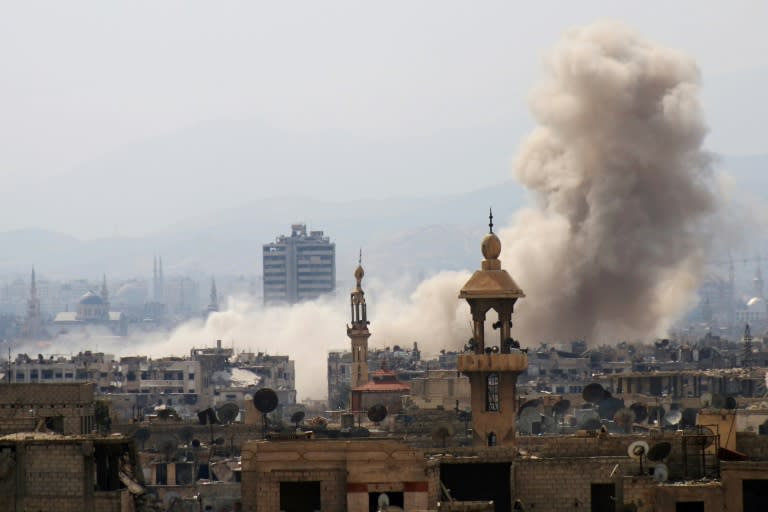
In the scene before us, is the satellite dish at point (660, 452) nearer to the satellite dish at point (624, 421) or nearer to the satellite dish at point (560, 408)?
the satellite dish at point (624, 421)

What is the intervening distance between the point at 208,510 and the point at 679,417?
37.6 feet

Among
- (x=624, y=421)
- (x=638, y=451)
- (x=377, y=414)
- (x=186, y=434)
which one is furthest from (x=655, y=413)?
(x=638, y=451)

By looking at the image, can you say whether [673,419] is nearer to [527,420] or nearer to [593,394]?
[527,420]

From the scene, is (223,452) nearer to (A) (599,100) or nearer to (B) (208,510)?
(B) (208,510)

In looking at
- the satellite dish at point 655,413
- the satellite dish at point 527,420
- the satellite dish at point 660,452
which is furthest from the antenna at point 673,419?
the satellite dish at point 660,452

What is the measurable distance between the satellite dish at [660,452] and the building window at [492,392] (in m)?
15.0

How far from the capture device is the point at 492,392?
56594 mm

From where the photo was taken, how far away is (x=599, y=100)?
556 feet

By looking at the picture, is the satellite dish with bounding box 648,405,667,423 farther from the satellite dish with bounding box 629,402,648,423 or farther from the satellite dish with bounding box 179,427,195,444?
the satellite dish with bounding box 179,427,195,444

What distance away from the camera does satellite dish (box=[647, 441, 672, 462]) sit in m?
40.9

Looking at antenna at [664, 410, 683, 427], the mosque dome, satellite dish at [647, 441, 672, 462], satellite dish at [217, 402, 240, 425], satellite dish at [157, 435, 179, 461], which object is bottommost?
satellite dish at [647, 441, 672, 462]

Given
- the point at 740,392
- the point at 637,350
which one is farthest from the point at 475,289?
the point at 637,350


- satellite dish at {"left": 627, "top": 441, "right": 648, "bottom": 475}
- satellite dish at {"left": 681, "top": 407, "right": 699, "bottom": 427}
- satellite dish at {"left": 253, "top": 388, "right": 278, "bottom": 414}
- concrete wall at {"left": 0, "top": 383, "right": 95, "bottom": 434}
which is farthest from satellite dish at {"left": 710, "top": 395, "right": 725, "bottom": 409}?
satellite dish at {"left": 627, "top": 441, "right": 648, "bottom": 475}

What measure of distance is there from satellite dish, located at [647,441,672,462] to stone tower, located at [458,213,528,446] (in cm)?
1255
